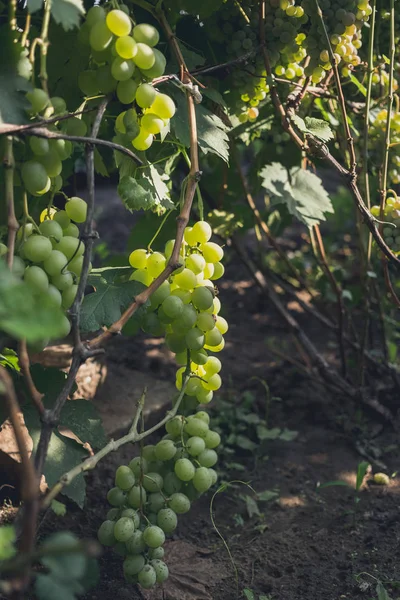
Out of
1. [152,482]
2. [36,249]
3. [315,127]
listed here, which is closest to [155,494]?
[152,482]

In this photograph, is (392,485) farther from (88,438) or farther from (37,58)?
(37,58)

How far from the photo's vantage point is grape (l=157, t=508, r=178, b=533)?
1414mm

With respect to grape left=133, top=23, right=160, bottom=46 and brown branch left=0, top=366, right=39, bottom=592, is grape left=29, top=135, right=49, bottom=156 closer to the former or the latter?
grape left=133, top=23, right=160, bottom=46

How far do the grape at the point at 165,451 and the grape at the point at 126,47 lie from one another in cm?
78

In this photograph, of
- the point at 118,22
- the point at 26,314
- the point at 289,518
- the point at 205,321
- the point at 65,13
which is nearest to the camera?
the point at 26,314

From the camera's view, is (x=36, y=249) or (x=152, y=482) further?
(x=152, y=482)

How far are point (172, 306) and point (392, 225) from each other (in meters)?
0.71

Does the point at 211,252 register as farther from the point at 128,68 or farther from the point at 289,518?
the point at 289,518

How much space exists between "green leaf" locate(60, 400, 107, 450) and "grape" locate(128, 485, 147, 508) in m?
0.13

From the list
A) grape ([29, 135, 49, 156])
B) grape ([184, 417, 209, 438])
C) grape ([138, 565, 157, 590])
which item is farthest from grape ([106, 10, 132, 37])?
grape ([138, 565, 157, 590])

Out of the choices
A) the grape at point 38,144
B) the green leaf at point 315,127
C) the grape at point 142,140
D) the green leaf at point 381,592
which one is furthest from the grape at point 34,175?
the green leaf at point 381,592

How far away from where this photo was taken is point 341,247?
4039mm

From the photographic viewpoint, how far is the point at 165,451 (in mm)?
1453

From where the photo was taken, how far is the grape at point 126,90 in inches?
47.6
